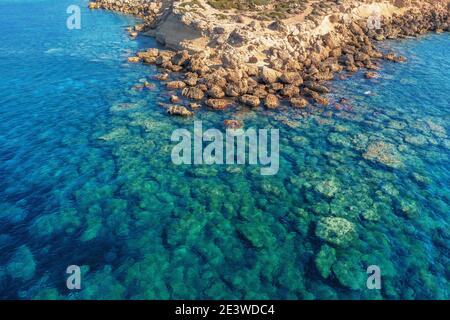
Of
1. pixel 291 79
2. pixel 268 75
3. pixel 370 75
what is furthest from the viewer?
pixel 370 75

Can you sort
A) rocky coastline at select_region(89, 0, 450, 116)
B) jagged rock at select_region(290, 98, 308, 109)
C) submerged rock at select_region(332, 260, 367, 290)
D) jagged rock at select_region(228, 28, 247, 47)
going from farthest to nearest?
jagged rock at select_region(228, 28, 247, 47), rocky coastline at select_region(89, 0, 450, 116), jagged rock at select_region(290, 98, 308, 109), submerged rock at select_region(332, 260, 367, 290)

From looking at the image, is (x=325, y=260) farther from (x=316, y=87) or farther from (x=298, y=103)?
(x=316, y=87)

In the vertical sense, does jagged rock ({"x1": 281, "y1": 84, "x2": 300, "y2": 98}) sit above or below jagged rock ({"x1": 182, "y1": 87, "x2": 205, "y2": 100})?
above

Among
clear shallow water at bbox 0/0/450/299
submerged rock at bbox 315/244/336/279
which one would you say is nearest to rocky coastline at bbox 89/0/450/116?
clear shallow water at bbox 0/0/450/299

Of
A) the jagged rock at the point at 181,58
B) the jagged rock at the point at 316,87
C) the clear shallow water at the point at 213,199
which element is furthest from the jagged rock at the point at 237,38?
the clear shallow water at the point at 213,199

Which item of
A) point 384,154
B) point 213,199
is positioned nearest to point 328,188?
point 384,154

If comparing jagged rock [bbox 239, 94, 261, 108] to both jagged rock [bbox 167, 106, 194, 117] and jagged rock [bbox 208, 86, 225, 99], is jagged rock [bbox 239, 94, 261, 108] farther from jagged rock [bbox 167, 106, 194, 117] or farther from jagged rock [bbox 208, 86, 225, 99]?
jagged rock [bbox 167, 106, 194, 117]
